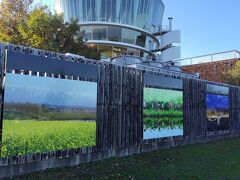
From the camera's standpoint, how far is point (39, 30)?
3262 centimetres

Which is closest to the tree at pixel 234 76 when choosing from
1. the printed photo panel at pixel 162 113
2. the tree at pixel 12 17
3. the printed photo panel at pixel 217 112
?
the printed photo panel at pixel 217 112

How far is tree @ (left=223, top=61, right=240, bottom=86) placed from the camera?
121 feet

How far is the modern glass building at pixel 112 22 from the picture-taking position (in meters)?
58.4

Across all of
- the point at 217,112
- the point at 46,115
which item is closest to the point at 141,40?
the point at 217,112

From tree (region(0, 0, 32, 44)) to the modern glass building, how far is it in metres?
20.6

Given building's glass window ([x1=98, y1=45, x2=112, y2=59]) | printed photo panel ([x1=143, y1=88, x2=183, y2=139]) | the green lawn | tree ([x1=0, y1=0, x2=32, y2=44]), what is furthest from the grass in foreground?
building's glass window ([x1=98, y1=45, x2=112, y2=59])

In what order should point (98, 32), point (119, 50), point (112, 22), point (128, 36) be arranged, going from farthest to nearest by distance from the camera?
point (128, 36) < point (119, 50) < point (98, 32) < point (112, 22)

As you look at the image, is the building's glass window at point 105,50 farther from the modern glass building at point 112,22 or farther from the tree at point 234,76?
the tree at point 234,76

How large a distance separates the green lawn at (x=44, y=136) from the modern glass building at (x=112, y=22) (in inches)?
1858

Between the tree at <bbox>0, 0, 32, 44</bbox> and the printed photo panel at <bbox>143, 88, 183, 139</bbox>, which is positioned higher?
the tree at <bbox>0, 0, 32, 44</bbox>

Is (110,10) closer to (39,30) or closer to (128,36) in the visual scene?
(128,36)

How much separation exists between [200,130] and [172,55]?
46677 millimetres

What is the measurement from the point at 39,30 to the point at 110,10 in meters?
28.0

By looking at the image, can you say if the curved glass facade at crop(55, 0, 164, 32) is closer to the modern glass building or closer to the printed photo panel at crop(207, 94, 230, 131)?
the modern glass building
